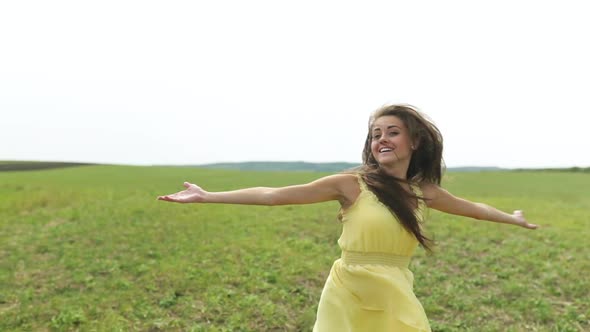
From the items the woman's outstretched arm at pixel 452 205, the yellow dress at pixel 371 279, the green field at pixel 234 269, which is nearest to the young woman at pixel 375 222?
the yellow dress at pixel 371 279

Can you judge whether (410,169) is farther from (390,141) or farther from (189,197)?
(189,197)

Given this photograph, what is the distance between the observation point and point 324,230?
13375mm

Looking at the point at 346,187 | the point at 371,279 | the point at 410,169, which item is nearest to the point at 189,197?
the point at 346,187

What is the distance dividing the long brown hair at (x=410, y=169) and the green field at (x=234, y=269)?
1.99 feet

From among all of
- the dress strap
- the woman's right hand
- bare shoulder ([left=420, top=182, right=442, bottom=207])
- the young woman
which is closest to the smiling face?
the young woman

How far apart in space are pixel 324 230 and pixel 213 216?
359cm

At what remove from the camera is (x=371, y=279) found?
346cm

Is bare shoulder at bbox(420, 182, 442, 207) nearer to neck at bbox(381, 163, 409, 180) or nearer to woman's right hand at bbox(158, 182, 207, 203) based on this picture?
neck at bbox(381, 163, 409, 180)

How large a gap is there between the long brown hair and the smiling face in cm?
5

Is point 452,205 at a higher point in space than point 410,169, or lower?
lower

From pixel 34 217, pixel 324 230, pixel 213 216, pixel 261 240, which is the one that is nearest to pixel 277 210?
pixel 213 216

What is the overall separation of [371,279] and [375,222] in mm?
377

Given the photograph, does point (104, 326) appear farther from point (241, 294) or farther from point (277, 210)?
point (277, 210)

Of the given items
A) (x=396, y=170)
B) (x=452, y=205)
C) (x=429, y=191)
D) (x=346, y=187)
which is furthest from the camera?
(x=452, y=205)
